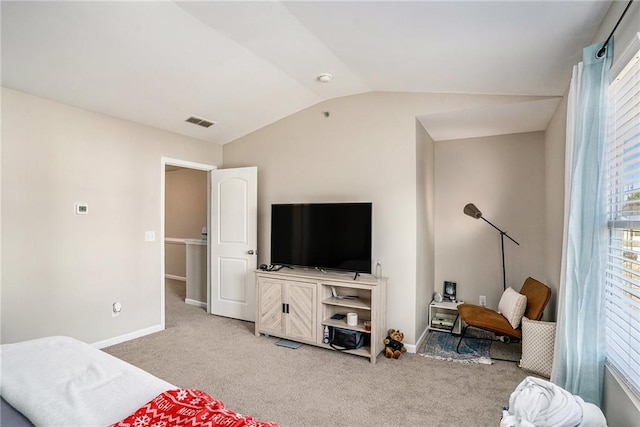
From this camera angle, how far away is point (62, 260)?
Result: 317 centimetres

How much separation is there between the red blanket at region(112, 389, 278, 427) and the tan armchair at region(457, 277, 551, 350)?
8.95 ft

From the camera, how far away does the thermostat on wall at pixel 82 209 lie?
3.29m

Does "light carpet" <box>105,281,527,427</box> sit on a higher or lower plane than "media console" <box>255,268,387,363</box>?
lower

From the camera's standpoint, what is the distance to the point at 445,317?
4.07 metres

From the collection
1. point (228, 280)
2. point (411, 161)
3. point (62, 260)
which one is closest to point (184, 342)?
point (228, 280)

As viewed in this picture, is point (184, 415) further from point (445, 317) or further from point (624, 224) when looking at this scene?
point (445, 317)

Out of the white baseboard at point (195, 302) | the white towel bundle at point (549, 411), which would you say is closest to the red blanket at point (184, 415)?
the white towel bundle at point (549, 411)

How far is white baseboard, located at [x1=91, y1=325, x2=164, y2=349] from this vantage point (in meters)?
3.44

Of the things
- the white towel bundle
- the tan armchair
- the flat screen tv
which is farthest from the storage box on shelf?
the white towel bundle

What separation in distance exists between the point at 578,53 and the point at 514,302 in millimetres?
2161

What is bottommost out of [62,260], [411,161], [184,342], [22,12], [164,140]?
[184,342]

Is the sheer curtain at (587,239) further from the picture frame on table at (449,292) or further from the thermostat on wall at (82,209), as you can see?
the thermostat on wall at (82,209)

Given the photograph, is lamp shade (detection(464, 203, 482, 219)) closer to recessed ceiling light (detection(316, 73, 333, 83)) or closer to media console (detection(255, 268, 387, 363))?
media console (detection(255, 268, 387, 363))

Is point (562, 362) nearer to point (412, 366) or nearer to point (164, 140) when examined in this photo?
point (412, 366)
